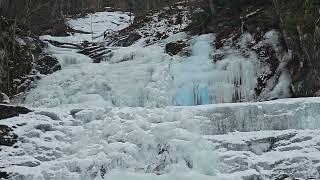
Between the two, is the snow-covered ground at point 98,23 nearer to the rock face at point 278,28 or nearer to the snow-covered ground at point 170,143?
the rock face at point 278,28

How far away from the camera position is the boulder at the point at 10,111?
11013 millimetres

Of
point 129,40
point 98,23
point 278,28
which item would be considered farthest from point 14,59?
point 98,23

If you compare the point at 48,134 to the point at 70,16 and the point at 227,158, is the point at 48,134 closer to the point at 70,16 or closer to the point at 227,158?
the point at 227,158

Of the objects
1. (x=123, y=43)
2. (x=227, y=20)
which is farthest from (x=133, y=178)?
(x=123, y=43)

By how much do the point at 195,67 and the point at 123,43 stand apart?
652 cm

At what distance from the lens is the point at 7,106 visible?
1120 centimetres

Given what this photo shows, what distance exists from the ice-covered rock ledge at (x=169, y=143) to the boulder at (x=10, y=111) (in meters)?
0.20

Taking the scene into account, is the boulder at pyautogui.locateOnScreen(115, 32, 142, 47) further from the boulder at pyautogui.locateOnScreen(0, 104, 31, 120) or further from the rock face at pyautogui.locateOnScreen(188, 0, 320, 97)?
the boulder at pyautogui.locateOnScreen(0, 104, 31, 120)

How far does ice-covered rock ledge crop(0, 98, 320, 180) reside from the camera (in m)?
9.38

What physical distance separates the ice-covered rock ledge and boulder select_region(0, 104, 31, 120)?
20 cm

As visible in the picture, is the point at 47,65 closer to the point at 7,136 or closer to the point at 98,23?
the point at 7,136

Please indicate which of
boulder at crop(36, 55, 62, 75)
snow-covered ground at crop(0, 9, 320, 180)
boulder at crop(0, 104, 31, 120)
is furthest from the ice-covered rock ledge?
boulder at crop(36, 55, 62, 75)

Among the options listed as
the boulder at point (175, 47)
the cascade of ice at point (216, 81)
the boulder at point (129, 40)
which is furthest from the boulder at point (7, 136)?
the boulder at point (129, 40)

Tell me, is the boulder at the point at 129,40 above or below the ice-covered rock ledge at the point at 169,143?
above
